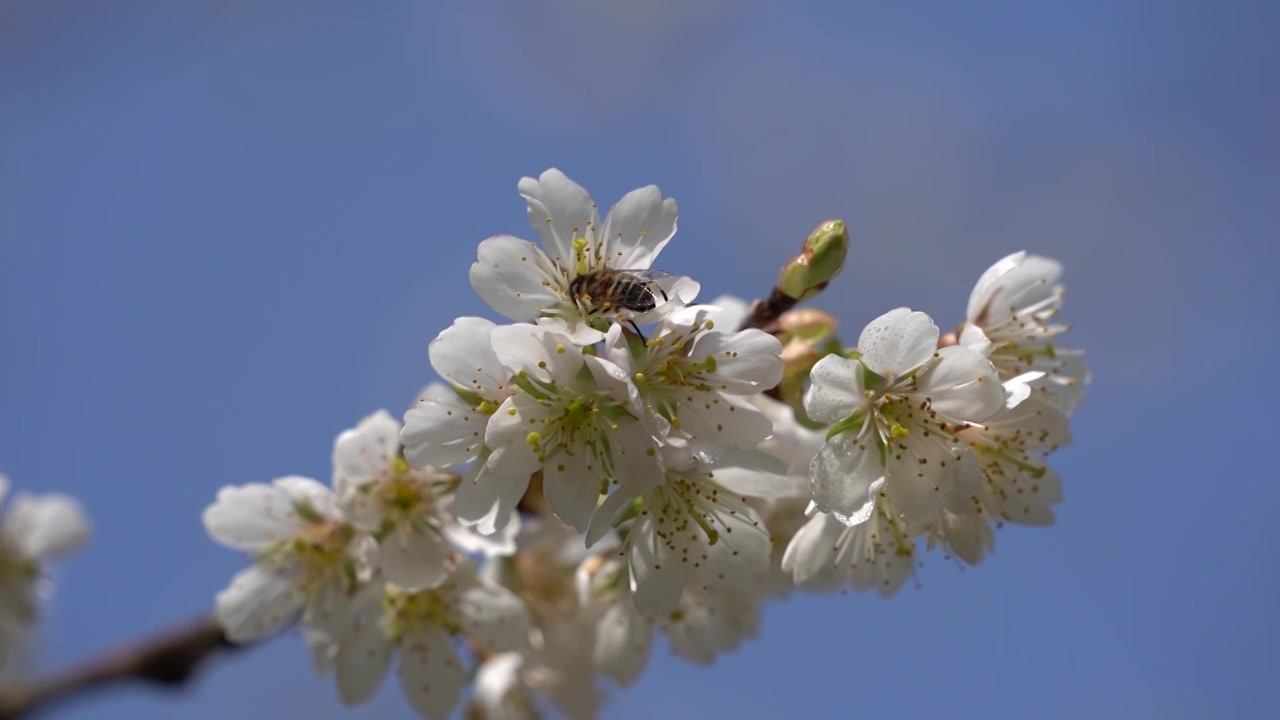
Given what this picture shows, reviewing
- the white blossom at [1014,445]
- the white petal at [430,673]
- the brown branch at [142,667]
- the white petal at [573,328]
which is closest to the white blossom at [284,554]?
the white petal at [430,673]

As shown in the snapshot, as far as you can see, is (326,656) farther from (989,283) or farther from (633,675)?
(989,283)

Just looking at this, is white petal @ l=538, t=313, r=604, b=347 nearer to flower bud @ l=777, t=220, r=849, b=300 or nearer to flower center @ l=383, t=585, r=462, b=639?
flower bud @ l=777, t=220, r=849, b=300

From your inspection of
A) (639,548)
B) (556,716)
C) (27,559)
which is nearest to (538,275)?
(639,548)

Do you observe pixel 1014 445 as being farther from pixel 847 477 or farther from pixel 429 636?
pixel 429 636

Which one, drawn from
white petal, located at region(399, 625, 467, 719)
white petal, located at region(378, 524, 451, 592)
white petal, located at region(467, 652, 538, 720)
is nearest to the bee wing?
white petal, located at region(378, 524, 451, 592)

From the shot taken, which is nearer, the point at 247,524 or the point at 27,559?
the point at 247,524
